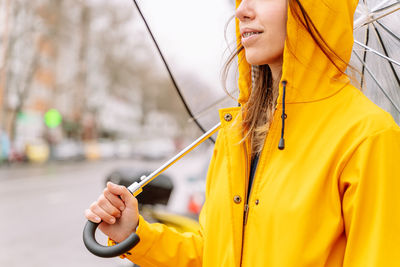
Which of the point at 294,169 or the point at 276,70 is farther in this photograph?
the point at 276,70

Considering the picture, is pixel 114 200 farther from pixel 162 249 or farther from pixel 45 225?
pixel 45 225

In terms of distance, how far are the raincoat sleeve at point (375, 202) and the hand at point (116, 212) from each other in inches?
28.0

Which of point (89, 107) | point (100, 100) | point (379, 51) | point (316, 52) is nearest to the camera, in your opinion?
point (316, 52)

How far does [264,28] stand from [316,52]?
177 millimetres

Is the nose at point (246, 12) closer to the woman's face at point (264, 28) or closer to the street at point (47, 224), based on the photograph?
the woman's face at point (264, 28)

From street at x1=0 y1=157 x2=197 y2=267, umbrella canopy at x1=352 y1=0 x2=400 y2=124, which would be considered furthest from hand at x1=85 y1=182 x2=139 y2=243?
street at x1=0 y1=157 x2=197 y2=267

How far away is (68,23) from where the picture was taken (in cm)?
2680

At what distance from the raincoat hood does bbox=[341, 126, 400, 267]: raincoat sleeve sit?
0.79 ft

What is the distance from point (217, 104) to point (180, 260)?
90cm

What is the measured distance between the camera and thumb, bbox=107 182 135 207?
1.44 metres

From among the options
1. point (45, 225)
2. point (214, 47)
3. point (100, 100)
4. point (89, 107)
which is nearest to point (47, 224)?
point (45, 225)

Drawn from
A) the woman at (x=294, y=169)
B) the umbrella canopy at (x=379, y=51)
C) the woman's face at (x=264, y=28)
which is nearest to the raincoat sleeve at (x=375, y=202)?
the woman at (x=294, y=169)

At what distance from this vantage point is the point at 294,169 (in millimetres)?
1184

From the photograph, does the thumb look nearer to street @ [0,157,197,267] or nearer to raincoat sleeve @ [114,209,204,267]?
raincoat sleeve @ [114,209,204,267]
